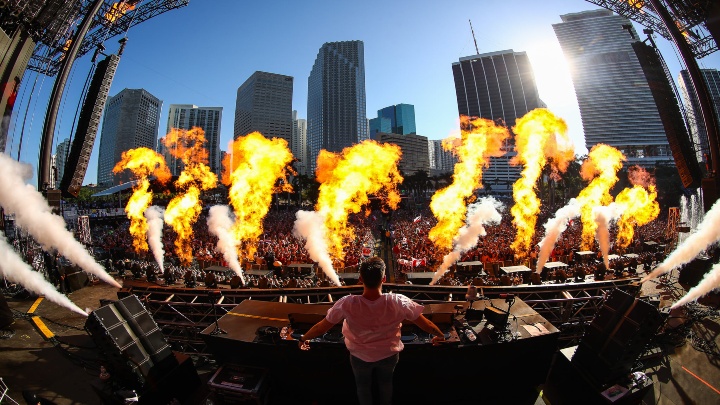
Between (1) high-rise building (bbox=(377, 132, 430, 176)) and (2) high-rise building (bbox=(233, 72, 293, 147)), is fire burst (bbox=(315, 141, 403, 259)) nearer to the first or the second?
(2) high-rise building (bbox=(233, 72, 293, 147))

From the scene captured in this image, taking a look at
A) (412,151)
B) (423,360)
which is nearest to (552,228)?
(423,360)

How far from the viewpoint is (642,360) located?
650 centimetres

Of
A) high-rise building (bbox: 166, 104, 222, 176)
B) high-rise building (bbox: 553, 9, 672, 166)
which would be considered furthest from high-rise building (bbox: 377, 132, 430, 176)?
high-rise building (bbox: 166, 104, 222, 176)

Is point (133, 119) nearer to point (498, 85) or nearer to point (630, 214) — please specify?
point (630, 214)

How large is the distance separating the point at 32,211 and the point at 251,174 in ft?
45.3

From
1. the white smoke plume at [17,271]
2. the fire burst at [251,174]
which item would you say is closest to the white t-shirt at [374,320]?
the white smoke plume at [17,271]

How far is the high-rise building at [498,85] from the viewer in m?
124

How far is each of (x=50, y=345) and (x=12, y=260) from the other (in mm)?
5899

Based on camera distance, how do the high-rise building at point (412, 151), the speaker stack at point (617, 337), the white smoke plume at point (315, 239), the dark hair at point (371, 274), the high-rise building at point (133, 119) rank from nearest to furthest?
1. the dark hair at point (371, 274)
2. the speaker stack at point (617, 337)
3. the white smoke plume at point (315, 239)
4. the high-rise building at point (133, 119)
5. the high-rise building at point (412, 151)

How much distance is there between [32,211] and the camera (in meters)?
11.1

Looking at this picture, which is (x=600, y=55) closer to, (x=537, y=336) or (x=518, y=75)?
(x=518, y=75)

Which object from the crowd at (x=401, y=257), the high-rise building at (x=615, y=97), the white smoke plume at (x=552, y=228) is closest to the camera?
the crowd at (x=401, y=257)

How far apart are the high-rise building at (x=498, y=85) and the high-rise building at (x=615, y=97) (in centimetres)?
2219

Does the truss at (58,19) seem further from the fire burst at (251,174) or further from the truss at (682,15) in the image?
the truss at (682,15)
